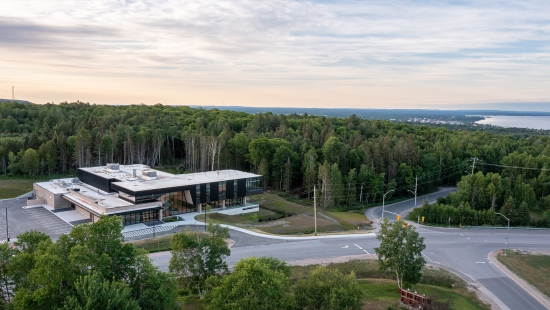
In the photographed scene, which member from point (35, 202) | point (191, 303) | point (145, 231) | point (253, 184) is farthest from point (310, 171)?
point (191, 303)

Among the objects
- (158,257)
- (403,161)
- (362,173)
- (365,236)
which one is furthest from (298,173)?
(158,257)

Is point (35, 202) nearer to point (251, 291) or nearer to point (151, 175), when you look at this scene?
point (151, 175)

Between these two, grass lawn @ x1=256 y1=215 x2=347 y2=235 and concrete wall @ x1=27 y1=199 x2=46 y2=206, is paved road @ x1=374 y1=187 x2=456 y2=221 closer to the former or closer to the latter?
grass lawn @ x1=256 y1=215 x2=347 y2=235

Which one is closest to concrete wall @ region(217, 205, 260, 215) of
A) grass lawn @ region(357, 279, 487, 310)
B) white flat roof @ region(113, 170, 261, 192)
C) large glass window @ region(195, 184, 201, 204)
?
large glass window @ region(195, 184, 201, 204)

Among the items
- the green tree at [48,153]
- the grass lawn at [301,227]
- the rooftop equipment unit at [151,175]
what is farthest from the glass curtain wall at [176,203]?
the green tree at [48,153]

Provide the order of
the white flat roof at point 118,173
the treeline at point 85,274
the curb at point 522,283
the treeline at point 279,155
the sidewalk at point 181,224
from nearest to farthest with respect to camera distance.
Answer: the treeline at point 85,274 → the curb at point 522,283 → the sidewalk at point 181,224 → the white flat roof at point 118,173 → the treeline at point 279,155

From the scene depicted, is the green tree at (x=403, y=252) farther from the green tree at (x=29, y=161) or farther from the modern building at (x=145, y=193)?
the green tree at (x=29, y=161)
